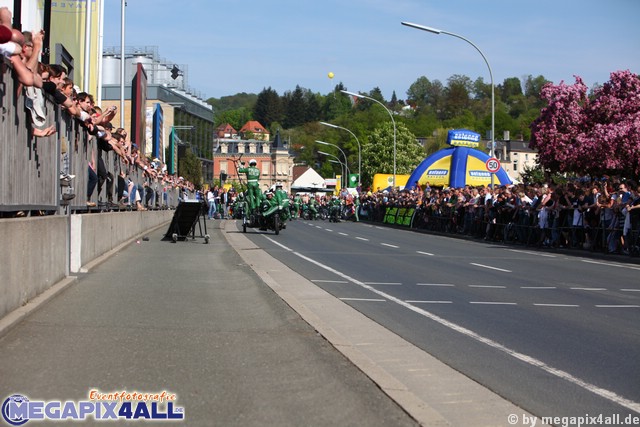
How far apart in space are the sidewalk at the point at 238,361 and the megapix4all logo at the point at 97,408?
0.10 m

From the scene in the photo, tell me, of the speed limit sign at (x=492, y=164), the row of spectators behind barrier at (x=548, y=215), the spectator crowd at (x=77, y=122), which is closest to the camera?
the spectator crowd at (x=77, y=122)

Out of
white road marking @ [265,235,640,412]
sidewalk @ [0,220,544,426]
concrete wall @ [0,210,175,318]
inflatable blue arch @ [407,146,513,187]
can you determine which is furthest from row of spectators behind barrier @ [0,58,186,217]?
inflatable blue arch @ [407,146,513,187]

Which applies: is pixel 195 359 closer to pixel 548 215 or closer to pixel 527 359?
pixel 527 359

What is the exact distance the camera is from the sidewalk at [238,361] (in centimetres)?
580

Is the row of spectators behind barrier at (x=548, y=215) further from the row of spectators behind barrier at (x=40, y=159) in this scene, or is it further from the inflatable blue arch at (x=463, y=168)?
the row of spectators behind barrier at (x=40, y=159)

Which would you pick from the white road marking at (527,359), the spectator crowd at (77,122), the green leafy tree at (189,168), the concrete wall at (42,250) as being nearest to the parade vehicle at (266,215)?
the spectator crowd at (77,122)

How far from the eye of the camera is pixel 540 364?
7.95 meters

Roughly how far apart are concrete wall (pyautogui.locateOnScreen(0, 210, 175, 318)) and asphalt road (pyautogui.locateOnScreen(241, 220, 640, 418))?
11.9ft

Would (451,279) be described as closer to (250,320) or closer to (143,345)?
(250,320)

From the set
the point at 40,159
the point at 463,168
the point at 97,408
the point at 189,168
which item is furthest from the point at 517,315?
the point at 189,168

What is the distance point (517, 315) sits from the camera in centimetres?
1135

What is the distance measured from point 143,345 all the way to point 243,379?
1.58 metres

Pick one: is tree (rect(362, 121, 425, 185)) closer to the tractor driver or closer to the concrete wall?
the tractor driver

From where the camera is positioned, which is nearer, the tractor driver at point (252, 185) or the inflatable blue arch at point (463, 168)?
the tractor driver at point (252, 185)
